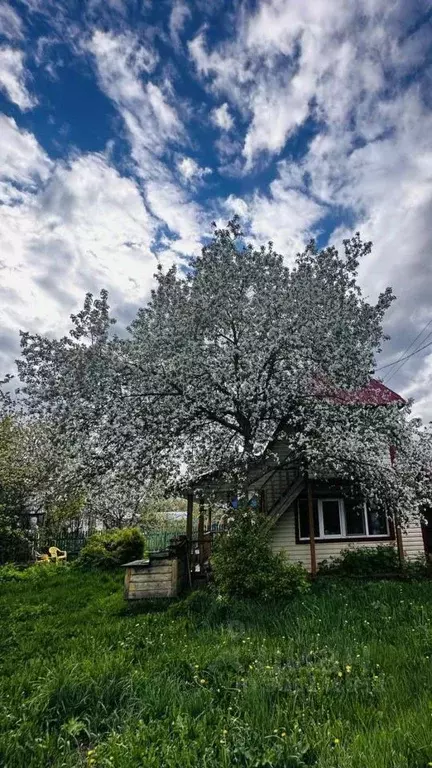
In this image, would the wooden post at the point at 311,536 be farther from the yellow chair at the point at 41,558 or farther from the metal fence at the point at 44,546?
the yellow chair at the point at 41,558

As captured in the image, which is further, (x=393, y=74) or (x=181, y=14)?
(x=393, y=74)

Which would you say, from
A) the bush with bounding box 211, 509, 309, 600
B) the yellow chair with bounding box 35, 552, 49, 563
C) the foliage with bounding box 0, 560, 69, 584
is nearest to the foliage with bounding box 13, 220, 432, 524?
the bush with bounding box 211, 509, 309, 600

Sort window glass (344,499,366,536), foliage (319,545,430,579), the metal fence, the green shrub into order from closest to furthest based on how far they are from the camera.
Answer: foliage (319,545,430,579) < the green shrub < window glass (344,499,366,536) < the metal fence

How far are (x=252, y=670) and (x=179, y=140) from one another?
32.9 ft

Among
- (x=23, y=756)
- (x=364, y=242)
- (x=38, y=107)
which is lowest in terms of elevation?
(x=23, y=756)

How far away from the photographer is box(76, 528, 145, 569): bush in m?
15.6

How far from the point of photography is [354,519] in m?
14.3

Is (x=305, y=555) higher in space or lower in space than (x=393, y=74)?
lower

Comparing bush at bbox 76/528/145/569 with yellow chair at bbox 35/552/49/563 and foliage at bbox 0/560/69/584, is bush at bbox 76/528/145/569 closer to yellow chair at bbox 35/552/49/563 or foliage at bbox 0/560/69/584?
foliage at bbox 0/560/69/584

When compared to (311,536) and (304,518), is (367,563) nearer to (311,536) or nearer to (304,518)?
(311,536)

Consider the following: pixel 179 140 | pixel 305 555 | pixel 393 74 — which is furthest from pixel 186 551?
pixel 393 74

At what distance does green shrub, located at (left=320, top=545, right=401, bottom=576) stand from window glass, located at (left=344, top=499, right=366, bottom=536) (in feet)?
4.27

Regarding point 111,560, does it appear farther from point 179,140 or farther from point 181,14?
point 181,14

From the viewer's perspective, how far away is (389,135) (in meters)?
10.1
